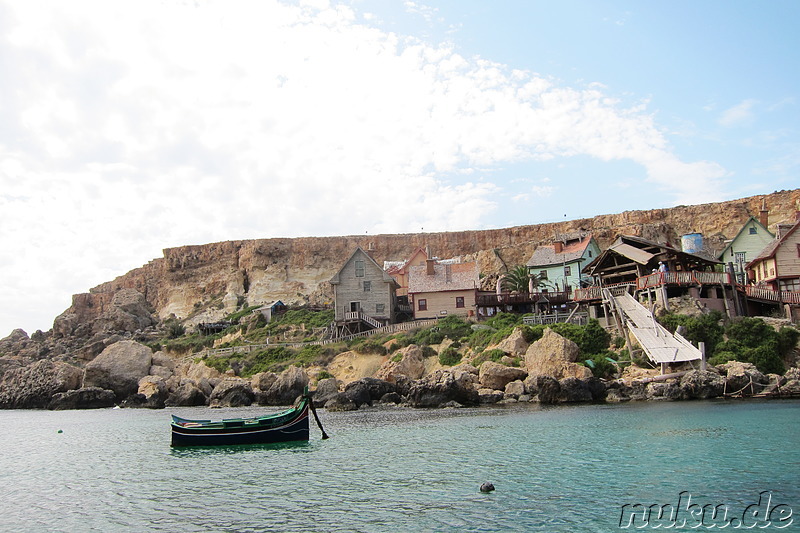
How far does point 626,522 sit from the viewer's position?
1162cm

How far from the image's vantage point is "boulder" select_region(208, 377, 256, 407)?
135ft

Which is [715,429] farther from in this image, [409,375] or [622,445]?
[409,375]

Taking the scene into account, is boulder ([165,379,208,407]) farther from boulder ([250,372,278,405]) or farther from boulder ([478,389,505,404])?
boulder ([478,389,505,404])

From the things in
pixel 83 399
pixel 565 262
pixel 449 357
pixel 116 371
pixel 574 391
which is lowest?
pixel 83 399

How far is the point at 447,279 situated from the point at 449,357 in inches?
530

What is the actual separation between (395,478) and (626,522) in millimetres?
6553

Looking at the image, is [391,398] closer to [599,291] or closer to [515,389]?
[515,389]

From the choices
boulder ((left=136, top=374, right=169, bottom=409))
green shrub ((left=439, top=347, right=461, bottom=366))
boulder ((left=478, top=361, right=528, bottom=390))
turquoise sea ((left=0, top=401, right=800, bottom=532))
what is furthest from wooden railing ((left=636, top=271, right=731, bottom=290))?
boulder ((left=136, top=374, right=169, bottom=409))

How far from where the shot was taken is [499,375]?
36.0 m

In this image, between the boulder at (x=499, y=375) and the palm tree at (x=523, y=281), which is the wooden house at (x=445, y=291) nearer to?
the palm tree at (x=523, y=281)

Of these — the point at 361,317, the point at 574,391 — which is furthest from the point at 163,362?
the point at 574,391

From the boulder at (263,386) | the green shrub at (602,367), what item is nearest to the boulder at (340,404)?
the boulder at (263,386)

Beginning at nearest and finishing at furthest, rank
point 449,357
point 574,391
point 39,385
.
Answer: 1. point 574,391
2. point 449,357
3. point 39,385

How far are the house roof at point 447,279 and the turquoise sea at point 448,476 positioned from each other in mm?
25751
